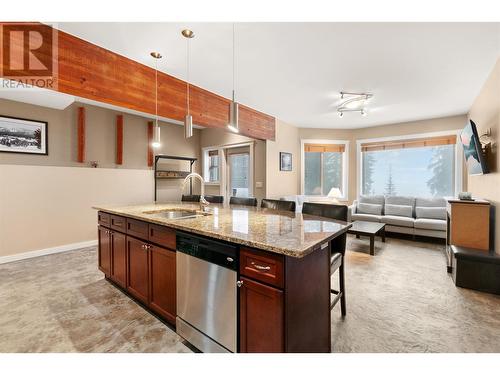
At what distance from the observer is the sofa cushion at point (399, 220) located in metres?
4.72

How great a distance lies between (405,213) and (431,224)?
62 centimetres

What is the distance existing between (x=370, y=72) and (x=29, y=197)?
5.20m

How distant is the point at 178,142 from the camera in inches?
225

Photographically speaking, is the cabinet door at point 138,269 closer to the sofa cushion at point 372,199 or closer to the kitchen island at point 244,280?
the kitchen island at point 244,280

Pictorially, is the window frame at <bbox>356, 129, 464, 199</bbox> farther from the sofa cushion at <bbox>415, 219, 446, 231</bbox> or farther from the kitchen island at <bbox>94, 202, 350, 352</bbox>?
the kitchen island at <bbox>94, 202, 350, 352</bbox>

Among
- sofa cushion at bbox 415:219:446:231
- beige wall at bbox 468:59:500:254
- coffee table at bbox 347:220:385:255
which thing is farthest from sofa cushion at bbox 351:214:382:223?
beige wall at bbox 468:59:500:254

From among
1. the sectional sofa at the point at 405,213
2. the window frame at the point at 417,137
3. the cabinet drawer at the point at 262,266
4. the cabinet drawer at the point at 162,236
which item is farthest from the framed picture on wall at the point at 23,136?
the window frame at the point at 417,137

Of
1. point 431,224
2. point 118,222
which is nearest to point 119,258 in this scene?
point 118,222

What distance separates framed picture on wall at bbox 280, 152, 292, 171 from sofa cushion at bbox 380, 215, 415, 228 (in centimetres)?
236

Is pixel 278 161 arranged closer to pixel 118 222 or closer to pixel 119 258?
pixel 118 222

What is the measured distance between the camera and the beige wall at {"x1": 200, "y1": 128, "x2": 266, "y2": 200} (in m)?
5.26

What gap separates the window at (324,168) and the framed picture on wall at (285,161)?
58 cm
